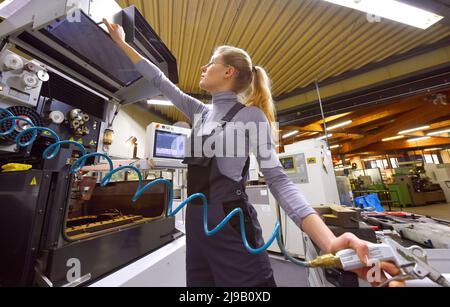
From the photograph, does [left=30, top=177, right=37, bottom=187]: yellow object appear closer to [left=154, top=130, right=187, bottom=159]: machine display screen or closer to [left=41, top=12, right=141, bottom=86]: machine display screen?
[left=41, top=12, right=141, bottom=86]: machine display screen

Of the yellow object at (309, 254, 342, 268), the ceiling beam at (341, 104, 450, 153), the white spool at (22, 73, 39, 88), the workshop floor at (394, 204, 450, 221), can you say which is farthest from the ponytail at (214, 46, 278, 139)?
the workshop floor at (394, 204, 450, 221)

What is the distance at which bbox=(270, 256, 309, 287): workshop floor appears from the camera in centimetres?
210

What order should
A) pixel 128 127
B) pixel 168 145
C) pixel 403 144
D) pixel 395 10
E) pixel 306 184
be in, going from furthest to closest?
pixel 403 144
pixel 128 127
pixel 306 184
pixel 168 145
pixel 395 10

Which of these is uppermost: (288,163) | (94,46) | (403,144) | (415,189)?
(403,144)

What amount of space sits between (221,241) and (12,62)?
111cm

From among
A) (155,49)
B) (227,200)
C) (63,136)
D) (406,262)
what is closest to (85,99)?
(63,136)

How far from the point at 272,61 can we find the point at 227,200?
3.06 meters

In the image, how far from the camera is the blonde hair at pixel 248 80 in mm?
897

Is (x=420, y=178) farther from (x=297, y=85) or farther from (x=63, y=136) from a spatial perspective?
(x=63, y=136)

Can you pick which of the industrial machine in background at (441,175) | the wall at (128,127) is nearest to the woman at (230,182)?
the wall at (128,127)

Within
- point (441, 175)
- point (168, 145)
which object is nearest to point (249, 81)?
point (168, 145)

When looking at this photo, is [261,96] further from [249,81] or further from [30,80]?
[30,80]

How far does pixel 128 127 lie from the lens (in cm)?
426

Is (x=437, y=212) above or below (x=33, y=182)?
below
